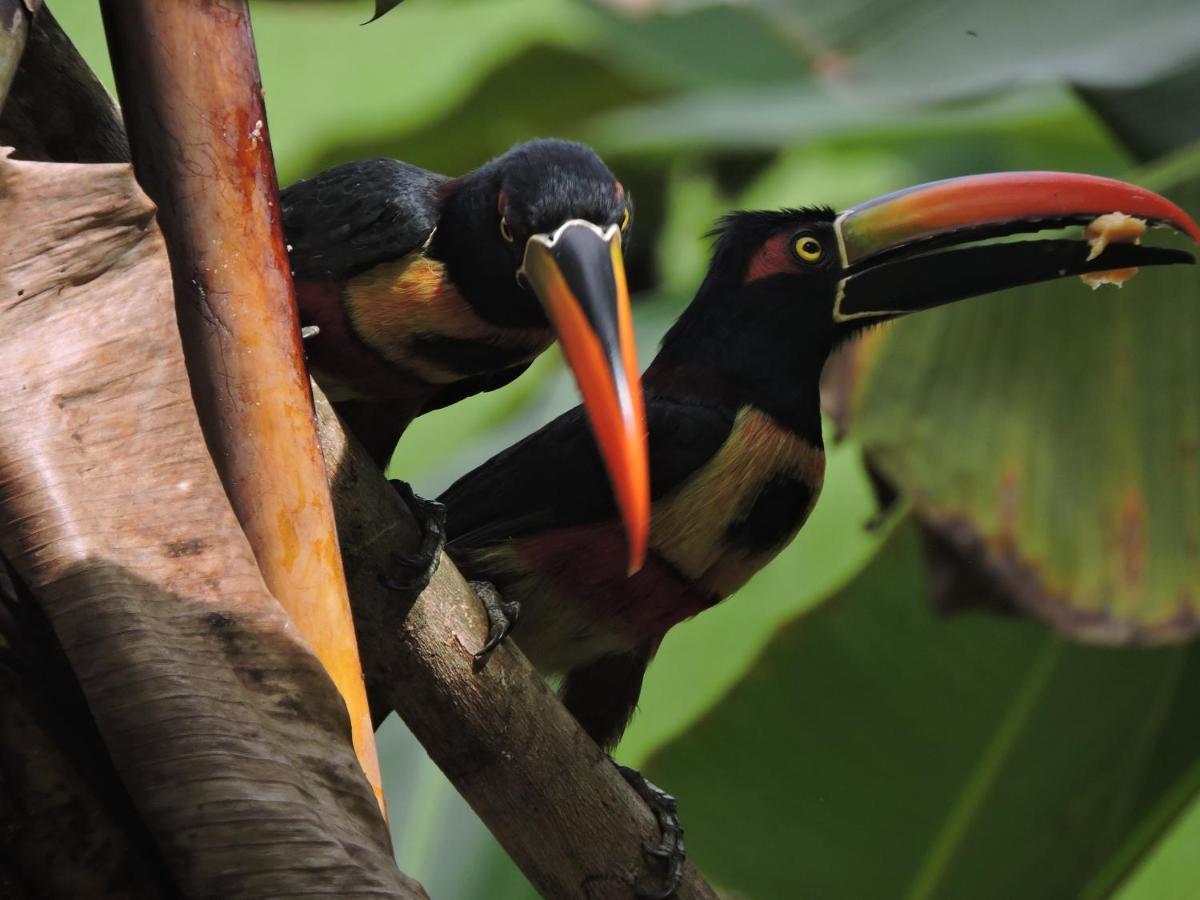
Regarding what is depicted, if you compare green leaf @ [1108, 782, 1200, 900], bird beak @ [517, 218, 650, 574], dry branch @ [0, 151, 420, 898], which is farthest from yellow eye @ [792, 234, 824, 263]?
green leaf @ [1108, 782, 1200, 900]

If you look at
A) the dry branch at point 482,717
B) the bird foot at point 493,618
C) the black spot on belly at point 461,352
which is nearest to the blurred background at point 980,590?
the black spot on belly at point 461,352

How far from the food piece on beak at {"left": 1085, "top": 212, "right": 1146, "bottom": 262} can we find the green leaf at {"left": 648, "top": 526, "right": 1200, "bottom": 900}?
3.32 ft

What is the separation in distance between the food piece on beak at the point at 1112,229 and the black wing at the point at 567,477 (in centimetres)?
57

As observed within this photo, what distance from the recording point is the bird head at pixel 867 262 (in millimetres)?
2098

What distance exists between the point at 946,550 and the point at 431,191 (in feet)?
3.11

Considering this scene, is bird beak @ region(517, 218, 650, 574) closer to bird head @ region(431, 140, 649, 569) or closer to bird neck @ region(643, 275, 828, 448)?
bird head @ region(431, 140, 649, 569)

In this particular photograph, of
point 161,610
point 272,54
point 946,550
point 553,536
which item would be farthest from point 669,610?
point 272,54

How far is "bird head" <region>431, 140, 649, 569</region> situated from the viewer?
1.30 m

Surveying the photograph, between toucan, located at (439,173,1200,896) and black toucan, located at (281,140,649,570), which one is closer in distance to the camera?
black toucan, located at (281,140,649,570)

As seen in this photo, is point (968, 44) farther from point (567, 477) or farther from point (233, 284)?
point (233, 284)

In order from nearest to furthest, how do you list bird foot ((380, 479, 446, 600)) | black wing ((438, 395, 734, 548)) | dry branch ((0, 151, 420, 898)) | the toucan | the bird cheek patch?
dry branch ((0, 151, 420, 898)), bird foot ((380, 479, 446, 600)), the toucan, black wing ((438, 395, 734, 548)), the bird cheek patch

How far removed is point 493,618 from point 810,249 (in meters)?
0.93

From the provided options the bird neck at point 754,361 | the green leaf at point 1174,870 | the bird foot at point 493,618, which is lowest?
the green leaf at point 1174,870

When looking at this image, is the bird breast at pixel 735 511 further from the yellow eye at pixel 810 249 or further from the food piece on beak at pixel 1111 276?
the food piece on beak at pixel 1111 276
